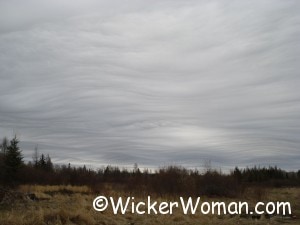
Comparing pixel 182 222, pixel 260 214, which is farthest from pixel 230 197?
pixel 182 222

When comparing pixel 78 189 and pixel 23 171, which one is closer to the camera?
pixel 78 189

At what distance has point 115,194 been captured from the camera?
2861 cm

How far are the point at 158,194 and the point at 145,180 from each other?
3826 mm

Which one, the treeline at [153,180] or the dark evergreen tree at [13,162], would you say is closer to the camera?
the treeline at [153,180]

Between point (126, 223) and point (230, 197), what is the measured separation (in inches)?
737

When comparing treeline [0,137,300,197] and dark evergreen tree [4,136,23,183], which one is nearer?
treeline [0,137,300,197]

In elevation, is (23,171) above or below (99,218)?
above

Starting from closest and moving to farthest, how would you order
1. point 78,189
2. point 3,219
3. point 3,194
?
point 3,219 < point 3,194 < point 78,189

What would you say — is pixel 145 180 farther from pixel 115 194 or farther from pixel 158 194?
pixel 115 194

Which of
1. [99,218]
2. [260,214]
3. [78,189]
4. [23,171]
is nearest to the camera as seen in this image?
[99,218]

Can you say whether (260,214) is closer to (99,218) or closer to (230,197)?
(99,218)

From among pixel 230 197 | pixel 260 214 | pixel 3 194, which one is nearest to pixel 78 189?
pixel 230 197

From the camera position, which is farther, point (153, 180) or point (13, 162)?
point (13, 162)

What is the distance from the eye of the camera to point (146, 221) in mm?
17406
